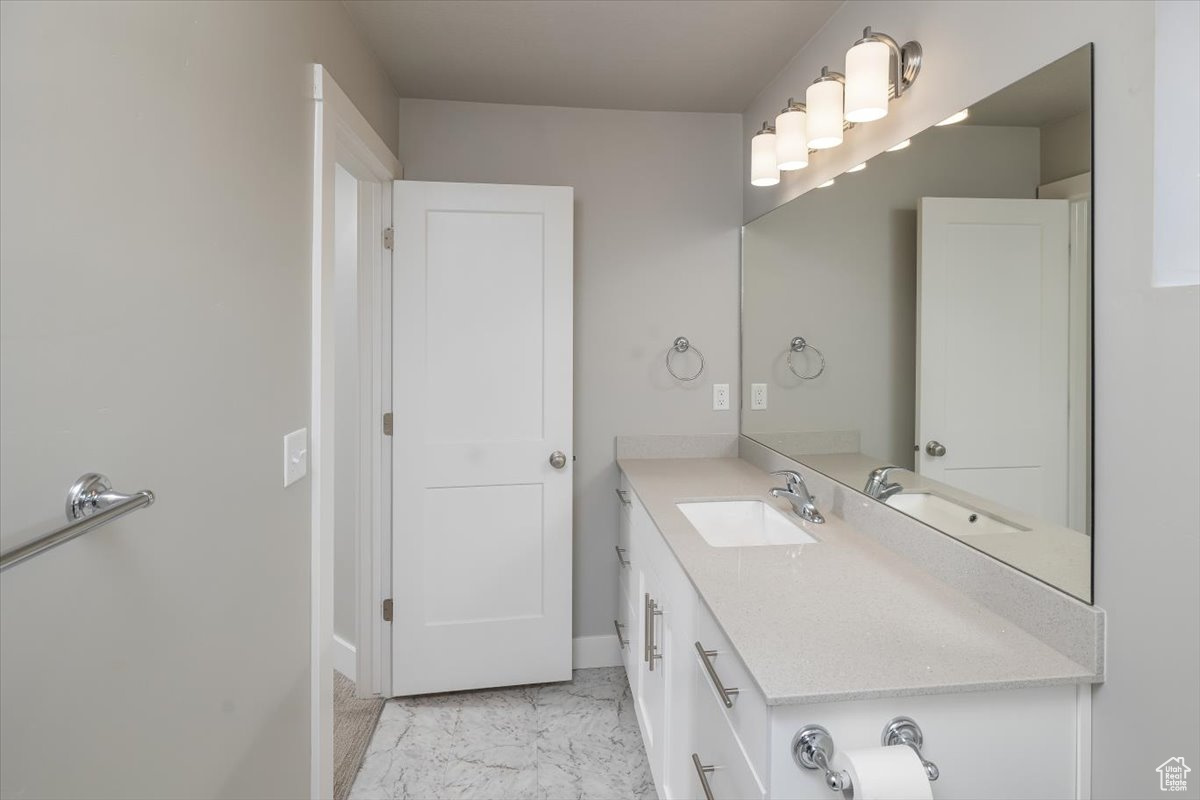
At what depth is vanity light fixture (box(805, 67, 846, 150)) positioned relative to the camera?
1.75 m

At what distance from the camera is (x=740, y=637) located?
1.11 metres

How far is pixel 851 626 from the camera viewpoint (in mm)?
1165

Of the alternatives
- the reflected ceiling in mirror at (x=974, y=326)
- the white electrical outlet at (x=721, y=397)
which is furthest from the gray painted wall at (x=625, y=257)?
the reflected ceiling in mirror at (x=974, y=326)

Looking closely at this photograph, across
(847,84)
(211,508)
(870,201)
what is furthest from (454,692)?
(847,84)

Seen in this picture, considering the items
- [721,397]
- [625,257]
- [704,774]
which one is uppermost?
[625,257]

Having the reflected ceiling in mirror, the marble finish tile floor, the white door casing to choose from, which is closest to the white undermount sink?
the reflected ceiling in mirror

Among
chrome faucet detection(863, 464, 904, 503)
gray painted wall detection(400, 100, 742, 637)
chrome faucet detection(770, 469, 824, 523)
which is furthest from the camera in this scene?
gray painted wall detection(400, 100, 742, 637)

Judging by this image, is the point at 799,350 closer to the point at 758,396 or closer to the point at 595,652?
the point at 758,396

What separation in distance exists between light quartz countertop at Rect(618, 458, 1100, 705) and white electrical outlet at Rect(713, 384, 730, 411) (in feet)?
3.65

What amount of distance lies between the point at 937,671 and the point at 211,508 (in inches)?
49.3

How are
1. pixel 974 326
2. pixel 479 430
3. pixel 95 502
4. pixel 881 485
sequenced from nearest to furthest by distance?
pixel 95 502
pixel 974 326
pixel 881 485
pixel 479 430

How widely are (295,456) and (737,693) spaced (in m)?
1.10

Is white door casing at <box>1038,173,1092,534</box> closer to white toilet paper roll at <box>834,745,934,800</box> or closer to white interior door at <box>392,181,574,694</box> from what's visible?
white toilet paper roll at <box>834,745,934,800</box>

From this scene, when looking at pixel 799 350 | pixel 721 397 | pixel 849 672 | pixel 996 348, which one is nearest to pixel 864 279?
pixel 799 350
